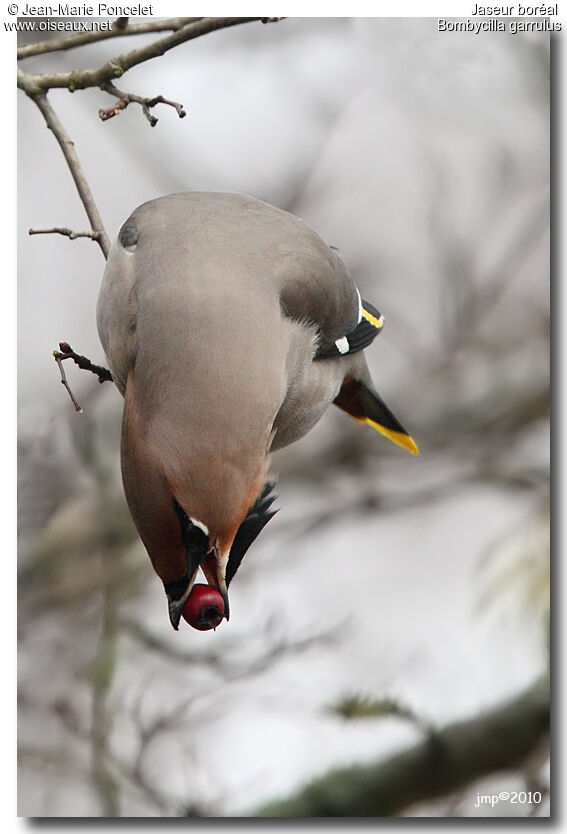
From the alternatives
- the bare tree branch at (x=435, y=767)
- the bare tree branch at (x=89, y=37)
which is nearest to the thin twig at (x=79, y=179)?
the bare tree branch at (x=89, y=37)

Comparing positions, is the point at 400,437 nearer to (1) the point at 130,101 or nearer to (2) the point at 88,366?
(2) the point at 88,366

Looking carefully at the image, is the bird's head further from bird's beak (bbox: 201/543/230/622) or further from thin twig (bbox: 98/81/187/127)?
thin twig (bbox: 98/81/187/127)

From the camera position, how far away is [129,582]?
9.07ft

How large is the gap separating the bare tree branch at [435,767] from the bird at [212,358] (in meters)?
0.63

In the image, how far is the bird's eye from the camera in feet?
8.32

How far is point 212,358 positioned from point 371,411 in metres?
0.59

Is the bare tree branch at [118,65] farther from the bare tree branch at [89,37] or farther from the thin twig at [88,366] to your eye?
the thin twig at [88,366]

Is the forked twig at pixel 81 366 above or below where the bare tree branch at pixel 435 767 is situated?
above

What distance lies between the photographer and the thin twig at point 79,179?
104 inches

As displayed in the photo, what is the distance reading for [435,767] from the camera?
278cm

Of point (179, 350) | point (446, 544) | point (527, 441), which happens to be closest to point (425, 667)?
point (446, 544)

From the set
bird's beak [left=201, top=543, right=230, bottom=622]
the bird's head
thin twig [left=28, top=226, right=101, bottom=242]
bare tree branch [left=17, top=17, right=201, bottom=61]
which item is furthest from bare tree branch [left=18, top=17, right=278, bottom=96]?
bird's beak [left=201, top=543, right=230, bottom=622]

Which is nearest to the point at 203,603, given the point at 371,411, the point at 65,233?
the point at 371,411

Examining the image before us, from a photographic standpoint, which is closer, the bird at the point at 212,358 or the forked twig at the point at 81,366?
the bird at the point at 212,358
